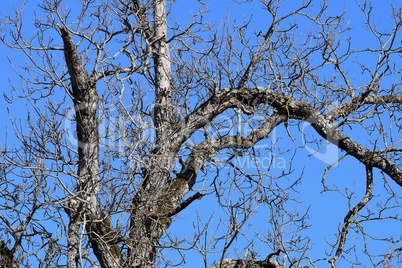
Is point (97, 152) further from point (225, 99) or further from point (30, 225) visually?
point (225, 99)

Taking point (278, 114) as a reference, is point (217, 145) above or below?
below

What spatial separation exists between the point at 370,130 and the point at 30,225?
4.91m

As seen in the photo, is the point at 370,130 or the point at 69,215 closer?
the point at 69,215

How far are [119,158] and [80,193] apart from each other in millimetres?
759

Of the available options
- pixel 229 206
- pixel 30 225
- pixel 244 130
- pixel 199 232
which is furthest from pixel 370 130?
pixel 30 225

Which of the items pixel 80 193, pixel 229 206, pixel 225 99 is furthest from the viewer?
pixel 225 99

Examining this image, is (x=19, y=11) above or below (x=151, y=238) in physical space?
above

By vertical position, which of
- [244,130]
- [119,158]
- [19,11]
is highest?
[19,11]

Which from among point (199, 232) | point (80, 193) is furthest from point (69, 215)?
point (199, 232)

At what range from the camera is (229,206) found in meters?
9.22

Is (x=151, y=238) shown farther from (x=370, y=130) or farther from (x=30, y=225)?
(x=370, y=130)

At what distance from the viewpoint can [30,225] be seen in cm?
876

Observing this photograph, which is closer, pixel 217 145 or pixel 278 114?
pixel 217 145

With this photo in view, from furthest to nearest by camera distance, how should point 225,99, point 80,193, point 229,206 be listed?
point 225,99 → point 229,206 → point 80,193
